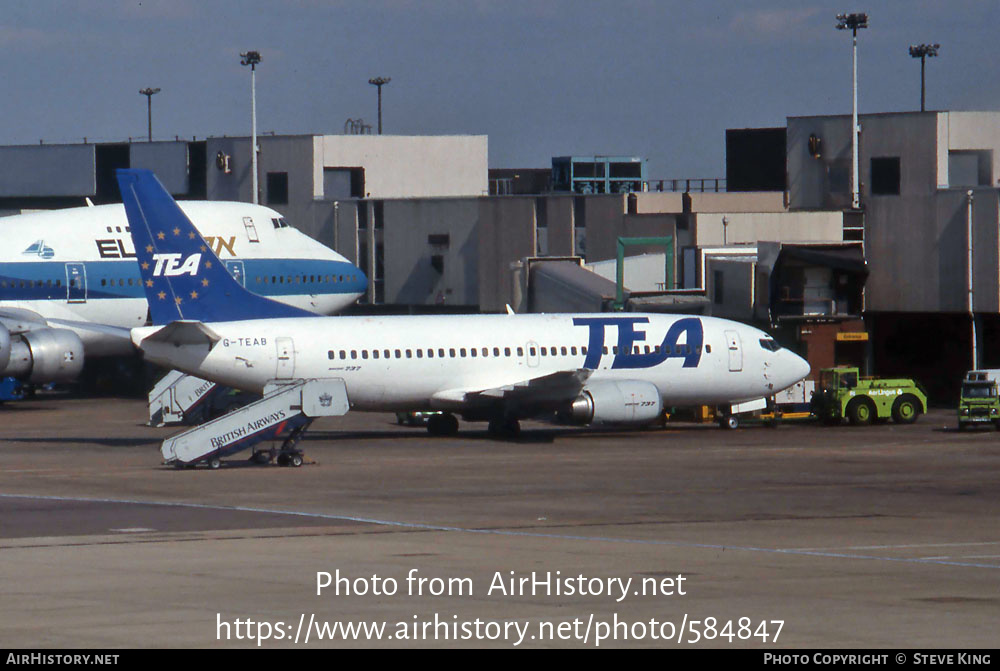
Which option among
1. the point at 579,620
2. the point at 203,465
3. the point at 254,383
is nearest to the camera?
the point at 579,620

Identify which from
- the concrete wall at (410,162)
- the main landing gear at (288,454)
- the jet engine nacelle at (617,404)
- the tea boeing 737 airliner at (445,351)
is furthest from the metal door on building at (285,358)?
the concrete wall at (410,162)

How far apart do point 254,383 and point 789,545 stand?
81.8 ft

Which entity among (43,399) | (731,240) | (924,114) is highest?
(924,114)

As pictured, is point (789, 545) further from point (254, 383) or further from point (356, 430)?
point (356, 430)

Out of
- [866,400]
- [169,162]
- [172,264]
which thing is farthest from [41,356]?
[169,162]

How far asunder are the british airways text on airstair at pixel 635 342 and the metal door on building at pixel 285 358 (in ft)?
32.8

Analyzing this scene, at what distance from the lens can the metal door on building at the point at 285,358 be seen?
162 ft

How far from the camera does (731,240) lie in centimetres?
7531

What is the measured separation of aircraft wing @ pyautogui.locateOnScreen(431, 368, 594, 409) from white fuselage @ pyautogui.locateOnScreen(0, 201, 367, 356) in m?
→ 25.6

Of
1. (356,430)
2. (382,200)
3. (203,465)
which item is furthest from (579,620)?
(382,200)

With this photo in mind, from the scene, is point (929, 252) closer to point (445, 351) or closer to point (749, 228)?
point (749, 228)

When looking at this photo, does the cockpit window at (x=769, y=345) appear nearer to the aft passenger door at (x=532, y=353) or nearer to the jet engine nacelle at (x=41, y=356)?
the aft passenger door at (x=532, y=353)

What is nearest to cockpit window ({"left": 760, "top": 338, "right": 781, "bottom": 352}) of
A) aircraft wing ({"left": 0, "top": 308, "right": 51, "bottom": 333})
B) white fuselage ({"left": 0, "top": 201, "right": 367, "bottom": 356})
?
white fuselage ({"left": 0, "top": 201, "right": 367, "bottom": 356})

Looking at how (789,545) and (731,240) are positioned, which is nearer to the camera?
(789,545)
